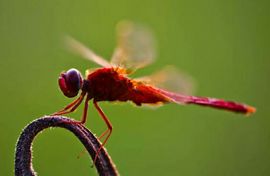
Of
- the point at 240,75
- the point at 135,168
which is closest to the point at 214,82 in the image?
the point at 240,75

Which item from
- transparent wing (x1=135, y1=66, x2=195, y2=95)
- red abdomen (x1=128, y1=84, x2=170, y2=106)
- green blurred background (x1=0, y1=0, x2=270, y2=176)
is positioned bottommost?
red abdomen (x1=128, y1=84, x2=170, y2=106)

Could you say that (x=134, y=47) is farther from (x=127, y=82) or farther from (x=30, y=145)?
(x=30, y=145)

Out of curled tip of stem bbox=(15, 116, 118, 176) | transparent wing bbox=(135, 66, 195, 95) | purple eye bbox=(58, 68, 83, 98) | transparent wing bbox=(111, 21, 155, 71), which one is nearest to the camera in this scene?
curled tip of stem bbox=(15, 116, 118, 176)

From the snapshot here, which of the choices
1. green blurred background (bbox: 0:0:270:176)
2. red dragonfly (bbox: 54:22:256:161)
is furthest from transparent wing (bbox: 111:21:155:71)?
Answer: green blurred background (bbox: 0:0:270:176)

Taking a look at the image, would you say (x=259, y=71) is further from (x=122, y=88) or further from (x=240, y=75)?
(x=122, y=88)

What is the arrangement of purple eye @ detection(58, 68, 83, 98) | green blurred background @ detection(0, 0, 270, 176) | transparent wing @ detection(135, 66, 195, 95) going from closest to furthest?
purple eye @ detection(58, 68, 83, 98) < transparent wing @ detection(135, 66, 195, 95) < green blurred background @ detection(0, 0, 270, 176)

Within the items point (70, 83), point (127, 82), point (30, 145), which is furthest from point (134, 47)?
point (30, 145)

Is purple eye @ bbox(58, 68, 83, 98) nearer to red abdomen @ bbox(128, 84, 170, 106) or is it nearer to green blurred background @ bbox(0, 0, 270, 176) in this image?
red abdomen @ bbox(128, 84, 170, 106)
